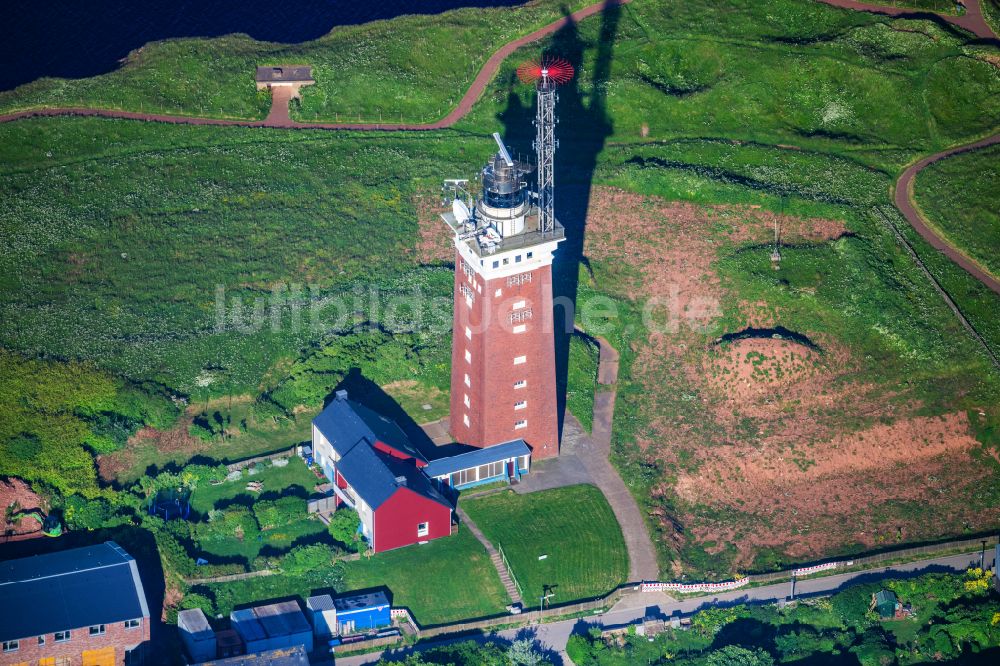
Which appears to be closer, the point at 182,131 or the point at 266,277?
the point at 266,277

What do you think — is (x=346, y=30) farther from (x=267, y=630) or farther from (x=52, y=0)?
(x=267, y=630)

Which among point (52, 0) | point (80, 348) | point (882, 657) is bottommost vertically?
point (882, 657)

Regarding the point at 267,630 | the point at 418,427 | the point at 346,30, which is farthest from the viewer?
the point at 346,30

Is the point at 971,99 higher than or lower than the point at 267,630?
higher

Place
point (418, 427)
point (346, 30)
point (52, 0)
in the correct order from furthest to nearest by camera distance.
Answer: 1. point (52, 0)
2. point (346, 30)
3. point (418, 427)

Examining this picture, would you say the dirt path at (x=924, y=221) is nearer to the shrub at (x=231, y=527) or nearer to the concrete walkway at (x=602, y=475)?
the concrete walkway at (x=602, y=475)

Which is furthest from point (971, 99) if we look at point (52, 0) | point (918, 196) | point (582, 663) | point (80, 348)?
point (52, 0)

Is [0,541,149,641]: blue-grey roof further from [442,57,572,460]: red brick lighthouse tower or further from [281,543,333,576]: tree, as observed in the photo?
[442,57,572,460]: red brick lighthouse tower
